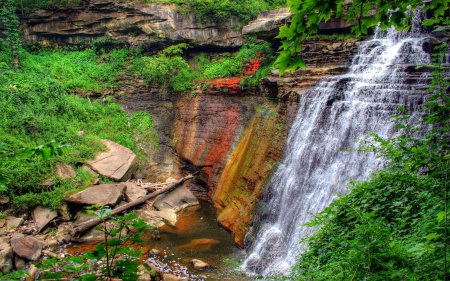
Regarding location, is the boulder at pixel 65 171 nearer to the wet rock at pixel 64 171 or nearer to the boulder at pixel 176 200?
the wet rock at pixel 64 171

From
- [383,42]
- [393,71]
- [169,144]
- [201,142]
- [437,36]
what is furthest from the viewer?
[169,144]

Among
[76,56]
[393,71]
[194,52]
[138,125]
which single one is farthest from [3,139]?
[393,71]

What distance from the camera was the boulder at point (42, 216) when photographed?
1119cm

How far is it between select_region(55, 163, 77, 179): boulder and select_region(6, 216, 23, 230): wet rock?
2.13 meters

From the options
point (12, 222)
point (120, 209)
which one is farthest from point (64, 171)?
point (120, 209)

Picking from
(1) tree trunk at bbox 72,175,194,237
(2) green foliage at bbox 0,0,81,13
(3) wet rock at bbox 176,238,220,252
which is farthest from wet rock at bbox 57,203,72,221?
(2) green foliage at bbox 0,0,81,13

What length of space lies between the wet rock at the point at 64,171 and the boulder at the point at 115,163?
2.89 ft

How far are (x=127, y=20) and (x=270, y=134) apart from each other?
12.4m

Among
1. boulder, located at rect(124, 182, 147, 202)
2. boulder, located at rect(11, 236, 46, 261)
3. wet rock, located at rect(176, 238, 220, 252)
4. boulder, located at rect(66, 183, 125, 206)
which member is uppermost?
boulder, located at rect(66, 183, 125, 206)

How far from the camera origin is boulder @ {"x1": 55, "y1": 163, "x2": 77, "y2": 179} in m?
12.7

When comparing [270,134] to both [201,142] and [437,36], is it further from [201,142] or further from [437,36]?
[437,36]

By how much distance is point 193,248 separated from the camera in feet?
34.8

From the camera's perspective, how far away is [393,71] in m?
10.1

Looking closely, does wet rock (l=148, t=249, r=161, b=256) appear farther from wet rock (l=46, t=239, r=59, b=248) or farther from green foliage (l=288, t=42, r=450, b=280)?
green foliage (l=288, t=42, r=450, b=280)
